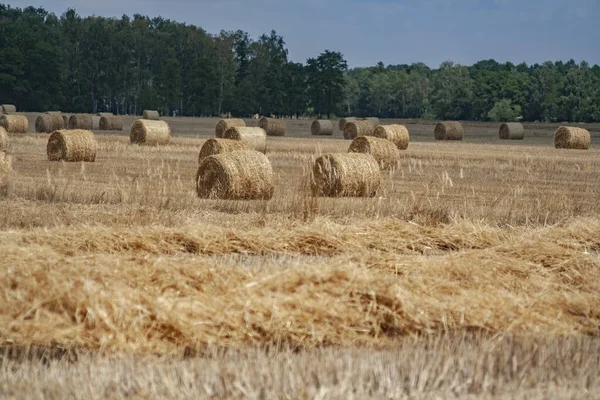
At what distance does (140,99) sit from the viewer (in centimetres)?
10688

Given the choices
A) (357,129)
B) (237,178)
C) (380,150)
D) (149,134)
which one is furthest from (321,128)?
(237,178)

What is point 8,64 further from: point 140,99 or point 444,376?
point 444,376

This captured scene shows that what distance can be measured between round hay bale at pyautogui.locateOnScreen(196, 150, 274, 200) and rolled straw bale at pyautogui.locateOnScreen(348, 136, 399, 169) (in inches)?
292

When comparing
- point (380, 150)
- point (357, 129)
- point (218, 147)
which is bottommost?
point (357, 129)

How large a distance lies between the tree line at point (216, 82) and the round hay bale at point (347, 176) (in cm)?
5923

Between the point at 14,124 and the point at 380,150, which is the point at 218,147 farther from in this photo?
the point at 14,124

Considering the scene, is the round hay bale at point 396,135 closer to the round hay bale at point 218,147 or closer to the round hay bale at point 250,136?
the round hay bale at point 250,136

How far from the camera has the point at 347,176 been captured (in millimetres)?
17344

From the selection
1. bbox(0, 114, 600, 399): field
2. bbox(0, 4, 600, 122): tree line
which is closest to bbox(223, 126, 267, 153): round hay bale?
bbox(0, 114, 600, 399): field

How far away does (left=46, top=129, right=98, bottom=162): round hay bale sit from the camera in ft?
80.7

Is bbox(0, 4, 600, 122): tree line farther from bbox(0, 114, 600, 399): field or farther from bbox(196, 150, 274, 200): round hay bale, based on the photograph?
bbox(0, 114, 600, 399): field

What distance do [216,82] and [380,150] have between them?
8661 cm

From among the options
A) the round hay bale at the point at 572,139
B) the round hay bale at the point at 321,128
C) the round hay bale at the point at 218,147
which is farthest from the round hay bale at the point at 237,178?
the round hay bale at the point at 321,128

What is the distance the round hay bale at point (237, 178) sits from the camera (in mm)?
16531
